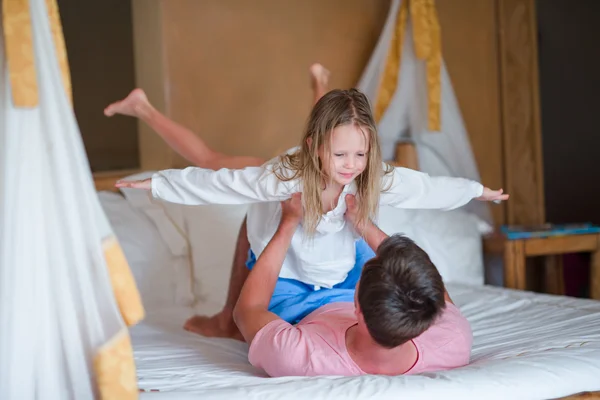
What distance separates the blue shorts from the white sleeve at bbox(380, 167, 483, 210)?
192 millimetres

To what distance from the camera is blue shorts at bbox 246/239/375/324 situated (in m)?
1.97

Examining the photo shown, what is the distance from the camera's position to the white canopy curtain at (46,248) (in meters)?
1.27

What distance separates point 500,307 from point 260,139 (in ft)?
4.32

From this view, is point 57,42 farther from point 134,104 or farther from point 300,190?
point 134,104

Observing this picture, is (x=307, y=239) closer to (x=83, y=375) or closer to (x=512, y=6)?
(x=83, y=375)

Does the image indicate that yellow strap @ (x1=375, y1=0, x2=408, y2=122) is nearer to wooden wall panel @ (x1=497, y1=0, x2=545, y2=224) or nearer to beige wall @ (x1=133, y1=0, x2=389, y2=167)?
beige wall @ (x1=133, y1=0, x2=389, y2=167)

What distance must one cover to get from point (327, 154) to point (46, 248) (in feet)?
2.60

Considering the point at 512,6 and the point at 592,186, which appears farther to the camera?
the point at 592,186

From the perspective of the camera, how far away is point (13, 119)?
1.28 metres

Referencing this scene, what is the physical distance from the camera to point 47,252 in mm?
1306

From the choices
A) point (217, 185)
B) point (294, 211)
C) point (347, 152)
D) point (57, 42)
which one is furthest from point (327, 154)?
point (57, 42)

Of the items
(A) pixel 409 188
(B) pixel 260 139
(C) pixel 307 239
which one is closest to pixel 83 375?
(C) pixel 307 239

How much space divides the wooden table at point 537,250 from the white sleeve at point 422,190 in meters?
1.03

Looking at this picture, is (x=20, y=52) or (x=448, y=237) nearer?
(x=20, y=52)
